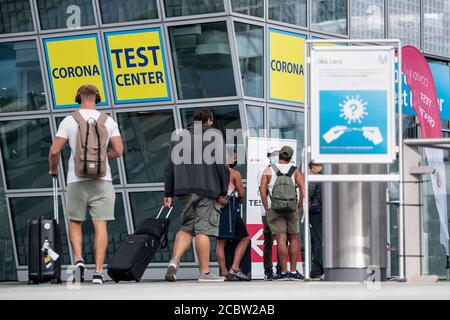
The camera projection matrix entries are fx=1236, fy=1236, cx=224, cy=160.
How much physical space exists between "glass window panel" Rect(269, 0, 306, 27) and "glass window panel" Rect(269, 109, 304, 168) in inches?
58.0

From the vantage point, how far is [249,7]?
1894cm

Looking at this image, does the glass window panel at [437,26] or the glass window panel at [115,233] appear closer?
the glass window panel at [115,233]

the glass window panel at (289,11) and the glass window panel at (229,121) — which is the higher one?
the glass window panel at (289,11)

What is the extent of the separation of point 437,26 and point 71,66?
22.8 ft

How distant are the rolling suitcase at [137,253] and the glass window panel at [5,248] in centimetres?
765

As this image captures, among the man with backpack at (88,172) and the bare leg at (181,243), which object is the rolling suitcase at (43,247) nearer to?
the bare leg at (181,243)

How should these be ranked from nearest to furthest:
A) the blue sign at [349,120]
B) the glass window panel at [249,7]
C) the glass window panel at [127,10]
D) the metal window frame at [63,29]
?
the blue sign at [349,120] → the glass window panel at [249,7] → the glass window panel at [127,10] → the metal window frame at [63,29]

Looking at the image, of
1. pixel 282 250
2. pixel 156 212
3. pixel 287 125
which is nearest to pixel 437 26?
pixel 287 125

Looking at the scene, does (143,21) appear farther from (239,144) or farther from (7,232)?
(7,232)

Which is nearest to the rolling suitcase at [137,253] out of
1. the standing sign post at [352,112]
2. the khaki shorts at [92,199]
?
the khaki shorts at [92,199]

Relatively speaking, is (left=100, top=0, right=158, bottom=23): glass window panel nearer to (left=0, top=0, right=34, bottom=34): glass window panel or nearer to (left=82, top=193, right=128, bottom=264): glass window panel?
(left=0, top=0, right=34, bottom=34): glass window panel

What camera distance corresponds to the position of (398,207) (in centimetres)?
1133

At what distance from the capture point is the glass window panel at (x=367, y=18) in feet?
68.9

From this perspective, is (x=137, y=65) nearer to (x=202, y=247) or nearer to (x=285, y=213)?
(x=285, y=213)
